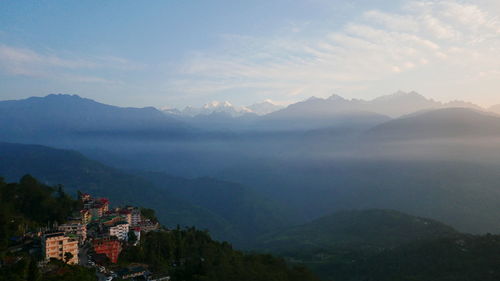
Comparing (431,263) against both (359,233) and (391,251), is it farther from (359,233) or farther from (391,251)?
(359,233)

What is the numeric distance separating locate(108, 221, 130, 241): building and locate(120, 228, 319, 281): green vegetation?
102 inches

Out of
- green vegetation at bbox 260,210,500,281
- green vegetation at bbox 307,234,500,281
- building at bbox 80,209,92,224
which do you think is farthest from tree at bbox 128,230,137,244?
green vegetation at bbox 307,234,500,281

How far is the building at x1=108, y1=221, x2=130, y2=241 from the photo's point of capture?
177 feet

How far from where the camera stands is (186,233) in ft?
200

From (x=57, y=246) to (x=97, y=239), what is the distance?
24.2 feet

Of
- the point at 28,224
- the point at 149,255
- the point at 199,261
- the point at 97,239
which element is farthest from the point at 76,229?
the point at 199,261

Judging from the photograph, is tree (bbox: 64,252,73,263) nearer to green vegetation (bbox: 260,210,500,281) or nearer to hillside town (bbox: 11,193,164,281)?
hillside town (bbox: 11,193,164,281)

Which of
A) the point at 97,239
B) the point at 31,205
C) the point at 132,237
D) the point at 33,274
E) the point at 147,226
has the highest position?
the point at 31,205

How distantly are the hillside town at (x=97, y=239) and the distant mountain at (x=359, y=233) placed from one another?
210ft

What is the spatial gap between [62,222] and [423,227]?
105 m

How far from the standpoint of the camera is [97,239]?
159 ft

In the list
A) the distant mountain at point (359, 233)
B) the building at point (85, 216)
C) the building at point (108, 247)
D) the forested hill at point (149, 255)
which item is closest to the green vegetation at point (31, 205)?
the forested hill at point (149, 255)

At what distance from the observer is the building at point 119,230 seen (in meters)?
54.1

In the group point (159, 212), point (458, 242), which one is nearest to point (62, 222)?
point (458, 242)
